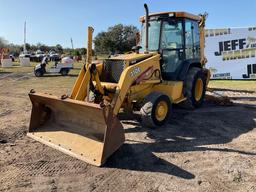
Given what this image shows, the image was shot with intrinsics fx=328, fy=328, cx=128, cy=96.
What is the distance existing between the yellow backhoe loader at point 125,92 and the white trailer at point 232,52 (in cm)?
917

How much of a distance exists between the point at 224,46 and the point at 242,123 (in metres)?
11.4

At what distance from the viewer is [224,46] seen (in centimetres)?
1780

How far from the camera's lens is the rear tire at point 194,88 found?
7891 millimetres

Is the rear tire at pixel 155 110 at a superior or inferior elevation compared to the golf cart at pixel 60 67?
inferior

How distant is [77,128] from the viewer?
230 inches

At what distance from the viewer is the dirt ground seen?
13.8 feet

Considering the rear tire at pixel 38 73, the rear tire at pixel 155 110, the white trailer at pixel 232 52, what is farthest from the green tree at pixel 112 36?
the rear tire at pixel 155 110

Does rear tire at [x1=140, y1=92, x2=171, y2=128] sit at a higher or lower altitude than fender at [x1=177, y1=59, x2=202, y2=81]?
lower

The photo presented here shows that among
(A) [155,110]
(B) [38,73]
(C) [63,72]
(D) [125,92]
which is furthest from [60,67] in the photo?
(D) [125,92]

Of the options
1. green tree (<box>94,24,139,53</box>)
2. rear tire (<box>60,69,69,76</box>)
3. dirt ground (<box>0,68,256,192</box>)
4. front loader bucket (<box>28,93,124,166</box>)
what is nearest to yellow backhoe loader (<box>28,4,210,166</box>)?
front loader bucket (<box>28,93,124,166</box>)

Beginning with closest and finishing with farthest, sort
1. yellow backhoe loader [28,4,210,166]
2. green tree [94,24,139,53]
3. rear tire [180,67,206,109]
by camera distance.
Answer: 1. yellow backhoe loader [28,4,210,166]
2. rear tire [180,67,206,109]
3. green tree [94,24,139,53]

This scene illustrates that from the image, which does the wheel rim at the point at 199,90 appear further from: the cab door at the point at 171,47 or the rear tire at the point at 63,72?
the rear tire at the point at 63,72

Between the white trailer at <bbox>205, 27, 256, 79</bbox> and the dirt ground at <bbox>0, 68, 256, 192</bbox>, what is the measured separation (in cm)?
1088

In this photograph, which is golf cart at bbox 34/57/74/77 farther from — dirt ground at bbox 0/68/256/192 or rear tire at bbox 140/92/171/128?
rear tire at bbox 140/92/171/128
